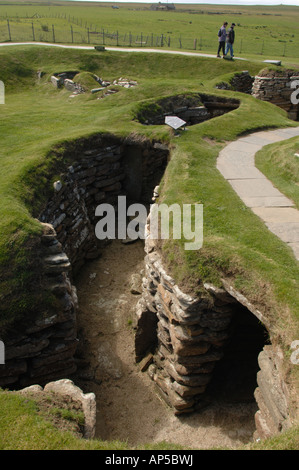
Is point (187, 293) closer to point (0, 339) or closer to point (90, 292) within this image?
point (0, 339)

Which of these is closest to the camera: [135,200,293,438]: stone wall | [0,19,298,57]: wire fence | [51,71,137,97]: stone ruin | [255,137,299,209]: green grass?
[135,200,293,438]: stone wall

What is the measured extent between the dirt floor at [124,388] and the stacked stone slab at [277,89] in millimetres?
16246

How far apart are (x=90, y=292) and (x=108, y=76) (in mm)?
17787

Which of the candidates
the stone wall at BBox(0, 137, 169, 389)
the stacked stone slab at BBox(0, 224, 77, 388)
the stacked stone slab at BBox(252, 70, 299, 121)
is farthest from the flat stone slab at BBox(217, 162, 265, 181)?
the stacked stone slab at BBox(252, 70, 299, 121)

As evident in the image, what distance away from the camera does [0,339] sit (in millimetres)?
7457

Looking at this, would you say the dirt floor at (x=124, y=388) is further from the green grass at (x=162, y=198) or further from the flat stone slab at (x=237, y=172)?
the flat stone slab at (x=237, y=172)

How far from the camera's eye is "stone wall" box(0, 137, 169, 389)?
25.8ft

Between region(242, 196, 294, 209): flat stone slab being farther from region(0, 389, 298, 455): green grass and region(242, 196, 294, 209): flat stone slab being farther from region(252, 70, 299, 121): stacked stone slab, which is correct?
region(252, 70, 299, 121): stacked stone slab

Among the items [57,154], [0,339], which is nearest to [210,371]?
[0,339]

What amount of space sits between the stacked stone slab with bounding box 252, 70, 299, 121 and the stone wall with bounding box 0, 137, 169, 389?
482 inches

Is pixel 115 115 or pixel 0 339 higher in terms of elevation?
pixel 115 115

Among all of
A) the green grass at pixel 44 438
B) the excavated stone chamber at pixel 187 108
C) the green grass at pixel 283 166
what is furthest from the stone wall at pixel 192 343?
the excavated stone chamber at pixel 187 108

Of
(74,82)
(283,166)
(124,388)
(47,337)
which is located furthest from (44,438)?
(74,82)

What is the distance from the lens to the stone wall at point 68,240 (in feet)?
25.8
